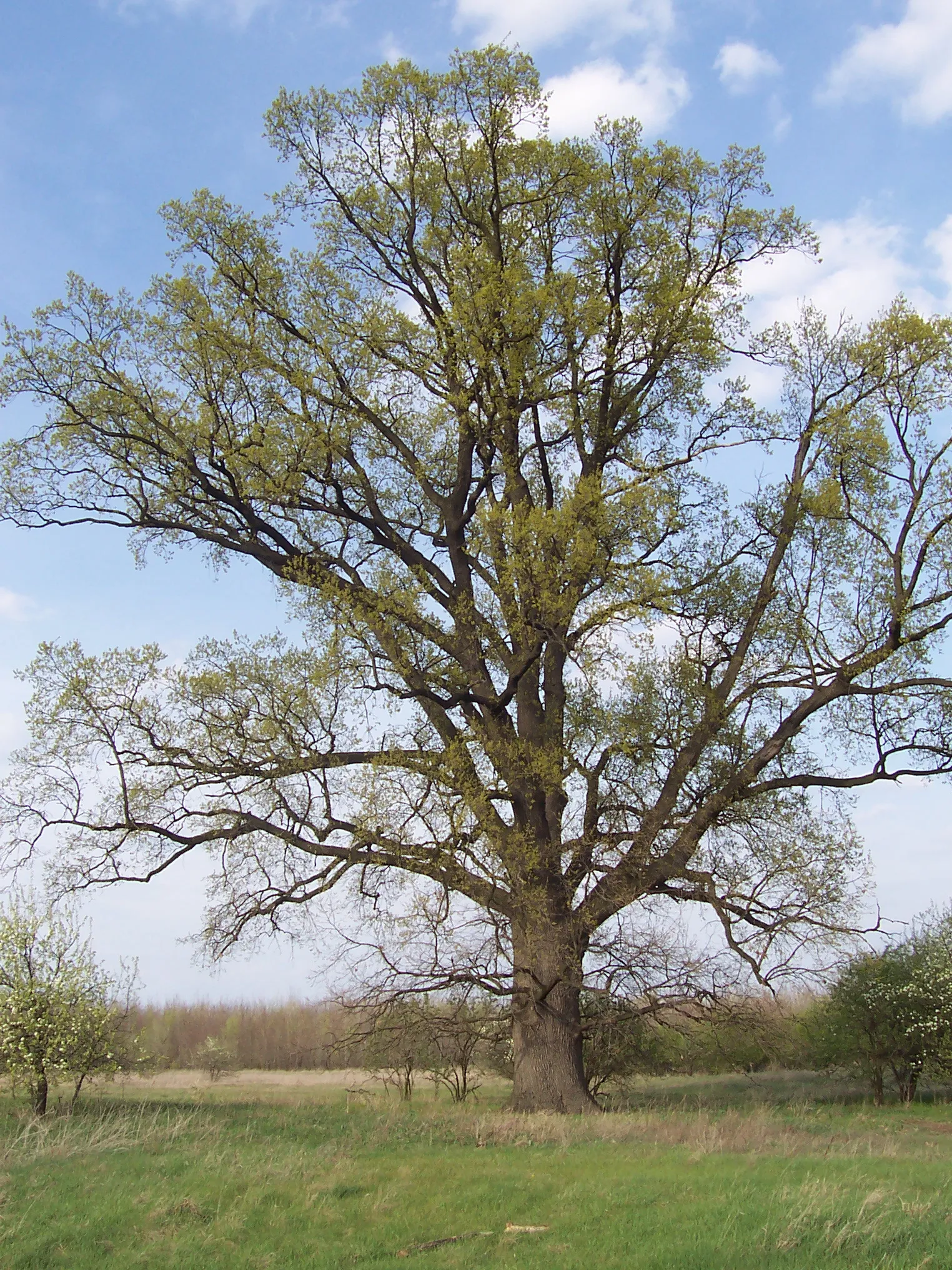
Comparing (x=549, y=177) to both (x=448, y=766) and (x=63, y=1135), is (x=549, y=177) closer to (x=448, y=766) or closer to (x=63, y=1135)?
(x=448, y=766)

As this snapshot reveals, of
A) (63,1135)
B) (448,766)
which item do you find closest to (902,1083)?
(448,766)

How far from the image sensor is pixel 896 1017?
2345cm

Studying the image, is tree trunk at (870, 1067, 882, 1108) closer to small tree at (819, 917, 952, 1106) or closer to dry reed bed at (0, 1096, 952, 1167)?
small tree at (819, 917, 952, 1106)

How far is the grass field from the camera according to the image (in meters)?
7.56

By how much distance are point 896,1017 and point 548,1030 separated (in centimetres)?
1153

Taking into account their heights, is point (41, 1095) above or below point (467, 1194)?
above

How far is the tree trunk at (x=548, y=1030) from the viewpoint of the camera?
15.8 m

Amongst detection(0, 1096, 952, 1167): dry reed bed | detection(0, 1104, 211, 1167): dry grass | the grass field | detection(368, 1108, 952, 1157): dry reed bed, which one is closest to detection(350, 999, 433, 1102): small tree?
detection(0, 1096, 952, 1167): dry reed bed

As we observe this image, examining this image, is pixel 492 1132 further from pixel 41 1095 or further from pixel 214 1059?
pixel 214 1059

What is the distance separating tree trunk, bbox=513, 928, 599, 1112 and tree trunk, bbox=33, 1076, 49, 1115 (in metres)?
7.15

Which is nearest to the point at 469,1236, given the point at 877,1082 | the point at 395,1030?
the point at 395,1030

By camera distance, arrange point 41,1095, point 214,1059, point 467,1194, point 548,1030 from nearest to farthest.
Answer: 1. point 467,1194
2. point 41,1095
3. point 548,1030
4. point 214,1059

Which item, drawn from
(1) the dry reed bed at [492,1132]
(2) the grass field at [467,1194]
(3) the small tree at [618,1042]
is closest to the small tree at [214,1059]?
(3) the small tree at [618,1042]

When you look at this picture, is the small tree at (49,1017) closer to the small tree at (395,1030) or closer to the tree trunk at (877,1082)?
the small tree at (395,1030)
